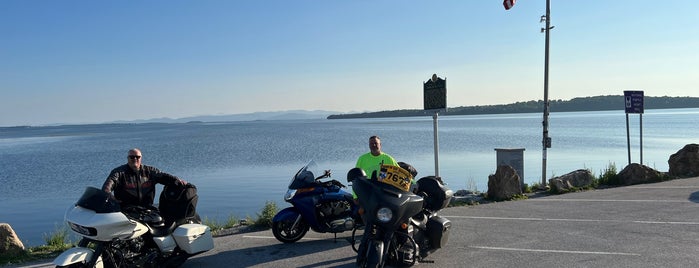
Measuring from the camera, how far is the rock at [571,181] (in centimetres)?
1223

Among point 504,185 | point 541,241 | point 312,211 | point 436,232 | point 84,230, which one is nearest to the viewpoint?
point 84,230

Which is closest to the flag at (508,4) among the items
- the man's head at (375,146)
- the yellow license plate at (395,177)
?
the man's head at (375,146)

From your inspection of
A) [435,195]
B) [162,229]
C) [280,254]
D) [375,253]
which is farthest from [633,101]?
[162,229]

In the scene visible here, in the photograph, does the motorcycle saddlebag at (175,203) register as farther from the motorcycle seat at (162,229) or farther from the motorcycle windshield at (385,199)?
the motorcycle windshield at (385,199)

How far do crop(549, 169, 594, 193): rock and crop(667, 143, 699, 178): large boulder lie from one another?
3.04 meters

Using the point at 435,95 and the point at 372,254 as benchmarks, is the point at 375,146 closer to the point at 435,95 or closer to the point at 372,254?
the point at 372,254

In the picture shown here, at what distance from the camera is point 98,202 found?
537 centimetres

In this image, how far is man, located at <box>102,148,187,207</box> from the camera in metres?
6.29

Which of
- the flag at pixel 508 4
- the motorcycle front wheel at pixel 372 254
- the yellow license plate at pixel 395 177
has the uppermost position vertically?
the flag at pixel 508 4

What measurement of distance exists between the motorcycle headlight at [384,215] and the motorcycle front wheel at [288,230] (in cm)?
247

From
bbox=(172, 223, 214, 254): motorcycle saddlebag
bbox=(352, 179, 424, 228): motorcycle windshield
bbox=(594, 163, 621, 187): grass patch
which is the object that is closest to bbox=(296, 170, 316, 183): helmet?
bbox=(172, 223, 214, 254): motorcycle saddlebag

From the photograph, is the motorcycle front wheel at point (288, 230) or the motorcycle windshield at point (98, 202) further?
the motorcycle front wheel at point (288, 230)

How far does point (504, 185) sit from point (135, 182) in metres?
7.77

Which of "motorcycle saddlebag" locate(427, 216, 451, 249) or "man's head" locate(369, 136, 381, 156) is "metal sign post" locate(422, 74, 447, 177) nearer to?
"man's head" locate(369, 136, 381, 156)
